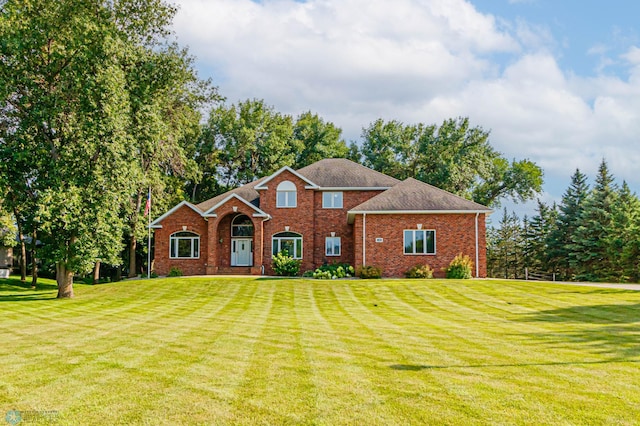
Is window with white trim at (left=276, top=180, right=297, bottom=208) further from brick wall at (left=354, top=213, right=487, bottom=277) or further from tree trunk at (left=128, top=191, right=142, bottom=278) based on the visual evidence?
tree trunk at (left=128, top=191, right=142, bottom=278)

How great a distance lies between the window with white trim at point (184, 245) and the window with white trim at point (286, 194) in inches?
236

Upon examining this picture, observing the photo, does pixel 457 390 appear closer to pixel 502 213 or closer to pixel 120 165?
pixel 120 165

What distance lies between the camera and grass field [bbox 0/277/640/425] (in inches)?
234

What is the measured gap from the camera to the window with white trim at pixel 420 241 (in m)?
29.8

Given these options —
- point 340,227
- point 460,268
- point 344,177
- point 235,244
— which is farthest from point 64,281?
point 460,268

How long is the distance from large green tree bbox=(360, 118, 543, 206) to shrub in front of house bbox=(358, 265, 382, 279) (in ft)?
55.3

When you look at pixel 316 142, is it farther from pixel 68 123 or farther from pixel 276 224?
pixel 68 123

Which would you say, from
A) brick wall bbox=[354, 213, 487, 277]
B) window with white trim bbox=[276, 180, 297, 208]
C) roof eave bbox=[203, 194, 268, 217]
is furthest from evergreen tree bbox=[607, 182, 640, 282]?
roof eave bbox=[203, 194, 268, 217]

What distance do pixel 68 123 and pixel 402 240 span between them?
17894 mm

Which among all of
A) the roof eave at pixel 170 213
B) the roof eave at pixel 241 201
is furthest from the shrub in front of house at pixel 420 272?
the roof eave at pixel 170 213

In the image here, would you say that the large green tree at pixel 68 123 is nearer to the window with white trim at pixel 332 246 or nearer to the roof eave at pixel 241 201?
the roof eave at pixel 241 201

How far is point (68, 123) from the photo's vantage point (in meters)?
23.3

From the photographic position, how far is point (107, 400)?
6.32m

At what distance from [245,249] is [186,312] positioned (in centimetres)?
1784
